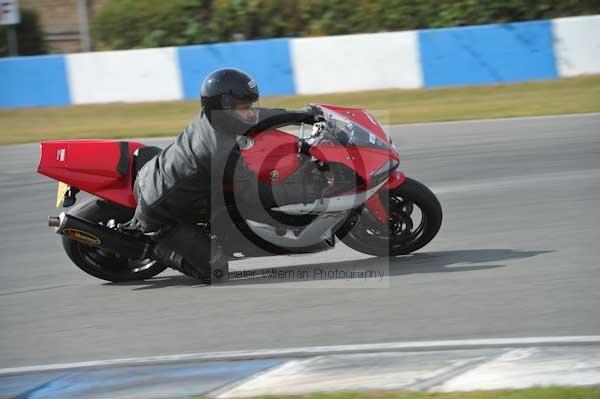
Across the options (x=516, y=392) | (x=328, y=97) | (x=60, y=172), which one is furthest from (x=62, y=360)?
(x=328, y=97)

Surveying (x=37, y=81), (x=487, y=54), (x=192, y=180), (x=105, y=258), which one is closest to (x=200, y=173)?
(x=192, y=180)

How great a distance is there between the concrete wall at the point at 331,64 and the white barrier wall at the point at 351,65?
0.02m

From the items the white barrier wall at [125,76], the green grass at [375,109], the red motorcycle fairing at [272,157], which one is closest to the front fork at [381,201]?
the red motorcycle fairing at [272,157]

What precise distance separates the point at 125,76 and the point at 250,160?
9956 millimetres

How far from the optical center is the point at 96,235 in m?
5.93

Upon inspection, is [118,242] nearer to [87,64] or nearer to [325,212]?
[325,212]

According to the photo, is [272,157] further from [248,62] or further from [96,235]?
[248,62]

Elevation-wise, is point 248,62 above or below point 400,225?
below

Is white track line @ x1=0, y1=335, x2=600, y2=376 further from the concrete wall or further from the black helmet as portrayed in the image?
Answer: the concrete wall

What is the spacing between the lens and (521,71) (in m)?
14.2

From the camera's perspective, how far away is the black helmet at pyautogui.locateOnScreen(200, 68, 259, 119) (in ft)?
18.1

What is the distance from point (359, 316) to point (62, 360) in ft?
5.19

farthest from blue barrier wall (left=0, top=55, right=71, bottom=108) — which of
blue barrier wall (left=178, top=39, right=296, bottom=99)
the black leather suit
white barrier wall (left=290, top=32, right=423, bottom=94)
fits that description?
the black leather suit

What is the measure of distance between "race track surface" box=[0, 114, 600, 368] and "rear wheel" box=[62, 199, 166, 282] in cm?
10
